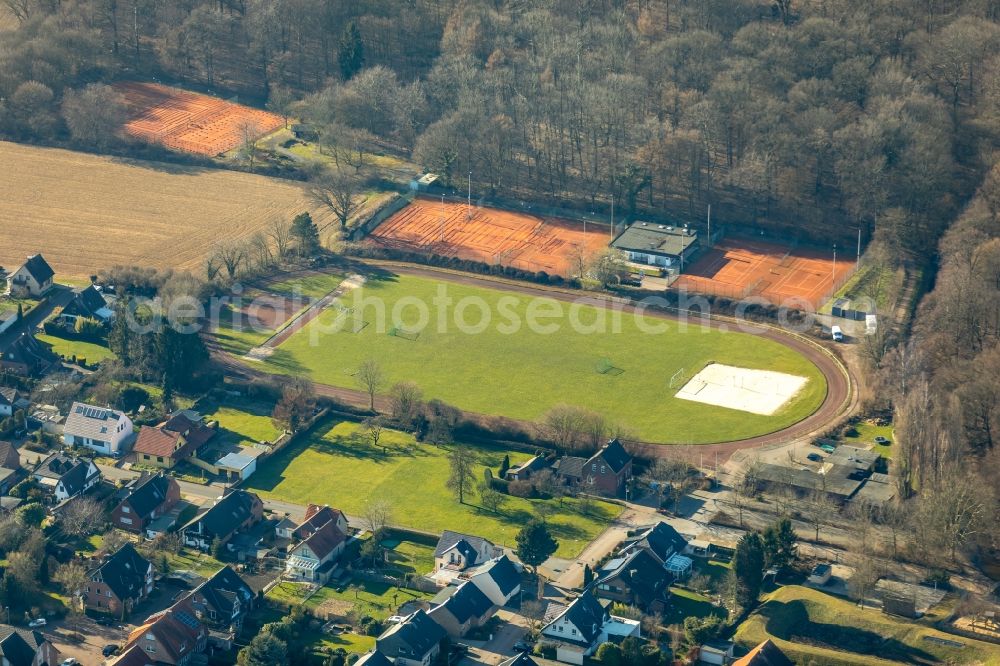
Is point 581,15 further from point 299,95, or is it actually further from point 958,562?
point 958,562

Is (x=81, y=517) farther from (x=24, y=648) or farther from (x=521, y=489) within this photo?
(x=521, y=489)

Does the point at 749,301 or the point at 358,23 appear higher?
the point at 358,23

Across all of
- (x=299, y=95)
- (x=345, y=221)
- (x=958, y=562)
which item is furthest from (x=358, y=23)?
(x=958, y=562)

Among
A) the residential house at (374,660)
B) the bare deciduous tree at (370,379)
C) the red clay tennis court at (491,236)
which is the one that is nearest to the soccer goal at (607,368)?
the bare deciduous tree at (370,379)

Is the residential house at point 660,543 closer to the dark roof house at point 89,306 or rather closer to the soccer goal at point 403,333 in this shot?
the soccer goal at point 403,333

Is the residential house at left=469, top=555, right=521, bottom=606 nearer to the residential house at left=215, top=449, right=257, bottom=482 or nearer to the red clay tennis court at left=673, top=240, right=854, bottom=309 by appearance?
the residential house at left=215, top=449, right=257, bottom=482

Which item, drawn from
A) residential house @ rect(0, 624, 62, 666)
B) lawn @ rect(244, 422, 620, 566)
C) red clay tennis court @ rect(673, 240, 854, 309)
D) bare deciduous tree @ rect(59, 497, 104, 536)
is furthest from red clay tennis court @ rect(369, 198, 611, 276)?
residential house @ rect(0, 624, 62, 666)

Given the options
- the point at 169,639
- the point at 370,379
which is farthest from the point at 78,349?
the point at 169,639
